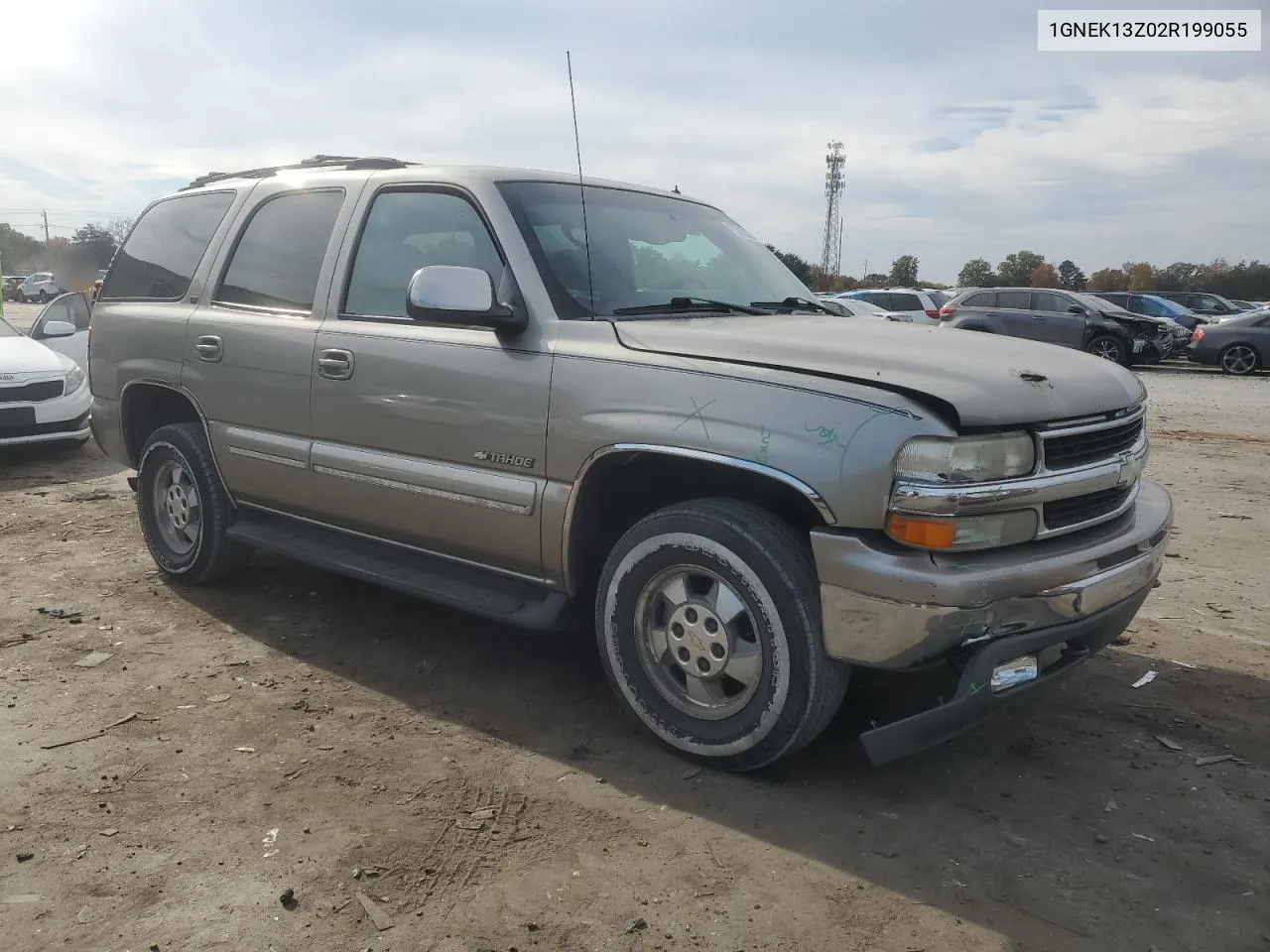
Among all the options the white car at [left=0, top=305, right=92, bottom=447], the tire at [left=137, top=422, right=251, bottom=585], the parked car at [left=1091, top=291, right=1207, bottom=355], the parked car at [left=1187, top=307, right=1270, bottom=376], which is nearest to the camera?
the tire at [left=137, top=422, right=251, bottom=585]

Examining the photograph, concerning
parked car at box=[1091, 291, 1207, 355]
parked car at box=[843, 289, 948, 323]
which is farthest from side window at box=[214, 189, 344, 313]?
parked car at box=[1091, 291, 1207, 355]

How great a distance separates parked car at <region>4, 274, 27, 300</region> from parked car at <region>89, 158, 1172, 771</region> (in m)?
53.3

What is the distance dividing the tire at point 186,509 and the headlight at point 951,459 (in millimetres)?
3401

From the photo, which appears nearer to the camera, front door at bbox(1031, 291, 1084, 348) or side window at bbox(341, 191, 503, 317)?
side window at bbox(341, 191, 503, 317)

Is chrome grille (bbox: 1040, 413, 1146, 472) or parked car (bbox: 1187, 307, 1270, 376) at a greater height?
chrome grille (bbox: 1040, 413, 1146, 472)

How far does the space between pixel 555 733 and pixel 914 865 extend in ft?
4.25

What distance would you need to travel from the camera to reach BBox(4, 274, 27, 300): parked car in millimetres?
50294

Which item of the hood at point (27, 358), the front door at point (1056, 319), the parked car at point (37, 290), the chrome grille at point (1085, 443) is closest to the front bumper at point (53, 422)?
the hood at point (27, 358)

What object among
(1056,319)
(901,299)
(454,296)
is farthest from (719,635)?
(901,299)

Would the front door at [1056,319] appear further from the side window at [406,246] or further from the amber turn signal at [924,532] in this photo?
the amber turn signal at [924,532]

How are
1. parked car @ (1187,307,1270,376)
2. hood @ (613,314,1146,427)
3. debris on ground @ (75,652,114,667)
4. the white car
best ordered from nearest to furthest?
hood @ (613,314,1146,427)
debris on ground @ (75,652,114,667)
the white car
parked car @ (1187,307,1270,376)

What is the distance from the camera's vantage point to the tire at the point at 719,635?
9.68ft

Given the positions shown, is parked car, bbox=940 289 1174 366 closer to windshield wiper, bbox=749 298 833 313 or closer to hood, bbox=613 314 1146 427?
windshield wiper, bbox=749 298 833 313

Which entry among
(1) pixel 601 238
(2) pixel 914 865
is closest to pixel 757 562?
(2) pixel 914 865
